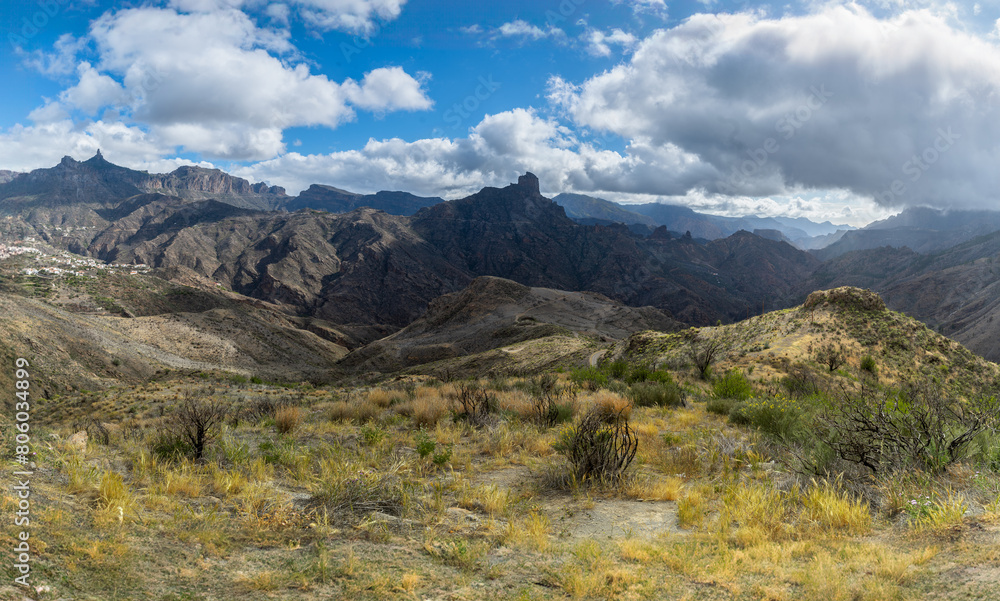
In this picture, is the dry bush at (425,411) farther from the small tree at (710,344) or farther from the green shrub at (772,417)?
the small tree at (710,344)

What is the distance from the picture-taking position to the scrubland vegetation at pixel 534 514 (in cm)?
342

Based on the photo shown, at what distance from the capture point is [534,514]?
4992 mm

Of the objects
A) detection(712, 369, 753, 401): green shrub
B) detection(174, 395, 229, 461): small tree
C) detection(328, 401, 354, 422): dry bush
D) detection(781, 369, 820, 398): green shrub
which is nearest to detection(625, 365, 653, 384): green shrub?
detection(712, 369, 753, 401): green shrub

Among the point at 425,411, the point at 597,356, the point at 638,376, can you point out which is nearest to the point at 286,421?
the point at 425,411

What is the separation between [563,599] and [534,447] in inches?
179

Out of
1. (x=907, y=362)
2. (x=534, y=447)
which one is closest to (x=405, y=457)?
(x=534, y=447)

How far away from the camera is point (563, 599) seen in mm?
3422

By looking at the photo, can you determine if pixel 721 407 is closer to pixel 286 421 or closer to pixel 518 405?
pixel 518 405

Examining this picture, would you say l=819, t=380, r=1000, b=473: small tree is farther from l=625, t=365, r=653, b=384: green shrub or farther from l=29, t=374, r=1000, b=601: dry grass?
l=625, t=365, r=653, b=384: green shrub

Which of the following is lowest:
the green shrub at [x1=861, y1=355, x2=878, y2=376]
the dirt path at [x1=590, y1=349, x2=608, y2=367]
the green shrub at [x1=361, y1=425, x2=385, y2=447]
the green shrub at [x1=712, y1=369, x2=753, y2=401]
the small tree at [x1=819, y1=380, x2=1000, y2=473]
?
the dirt path at [x1=590, y1=349, x2=608, y2=367]

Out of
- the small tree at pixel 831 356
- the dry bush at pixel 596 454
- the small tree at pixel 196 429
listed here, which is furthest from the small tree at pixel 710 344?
the small tree at pixel 196 429

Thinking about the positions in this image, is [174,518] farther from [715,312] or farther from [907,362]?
[715,312]

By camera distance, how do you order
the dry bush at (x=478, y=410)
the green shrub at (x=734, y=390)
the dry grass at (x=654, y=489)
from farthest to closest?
the green shrub at (x=734, y=390)
the dry bush at (x=478, y=410)
the dry grass at (x=654, y=489)

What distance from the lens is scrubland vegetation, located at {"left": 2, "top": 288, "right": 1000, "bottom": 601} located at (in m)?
3.42
